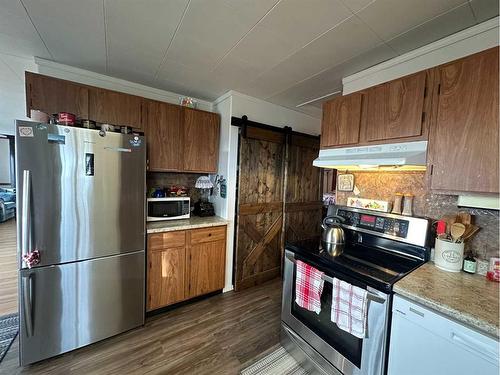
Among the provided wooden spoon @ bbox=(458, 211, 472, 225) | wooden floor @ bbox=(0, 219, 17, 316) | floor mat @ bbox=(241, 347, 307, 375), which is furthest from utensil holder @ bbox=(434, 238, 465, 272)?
wooden floor @ bbox=(0, 219, 17, 316)

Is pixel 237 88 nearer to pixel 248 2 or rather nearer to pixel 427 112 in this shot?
pixel 248 2

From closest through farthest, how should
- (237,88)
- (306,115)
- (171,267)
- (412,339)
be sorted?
(412,339)
(171,267)
(237,88)
(306,115)

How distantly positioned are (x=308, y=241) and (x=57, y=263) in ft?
6.65

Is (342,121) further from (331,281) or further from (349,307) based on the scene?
(349,307)

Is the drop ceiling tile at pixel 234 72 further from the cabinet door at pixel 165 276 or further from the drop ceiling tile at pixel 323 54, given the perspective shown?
the cabinet door at pixel 165 276

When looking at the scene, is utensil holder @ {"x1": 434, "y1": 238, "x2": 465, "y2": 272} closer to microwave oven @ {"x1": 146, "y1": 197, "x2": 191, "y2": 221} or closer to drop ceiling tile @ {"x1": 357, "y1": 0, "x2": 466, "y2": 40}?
drop ceiling tile @ {"x1": 357, "y1": 0, "x2": 466, "y2": 40}

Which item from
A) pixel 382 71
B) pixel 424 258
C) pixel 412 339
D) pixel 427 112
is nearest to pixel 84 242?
pixel 412 339

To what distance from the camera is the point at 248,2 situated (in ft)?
4.22

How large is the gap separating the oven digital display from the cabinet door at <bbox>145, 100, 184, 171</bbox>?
6.57 feet

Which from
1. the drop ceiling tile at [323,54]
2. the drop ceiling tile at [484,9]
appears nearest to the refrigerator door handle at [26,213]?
the drop ceiling tile at [323,54]

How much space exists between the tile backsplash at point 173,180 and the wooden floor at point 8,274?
1.91 meters

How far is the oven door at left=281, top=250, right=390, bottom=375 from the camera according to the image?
1173 millimetres

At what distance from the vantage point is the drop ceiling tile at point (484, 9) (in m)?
1.22

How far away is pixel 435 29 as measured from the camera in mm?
1451
